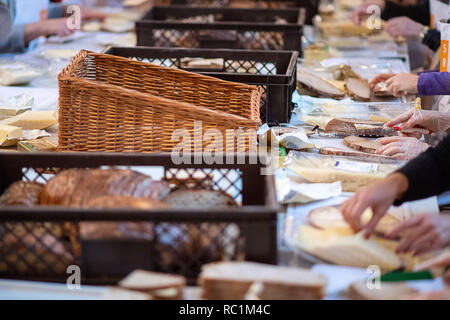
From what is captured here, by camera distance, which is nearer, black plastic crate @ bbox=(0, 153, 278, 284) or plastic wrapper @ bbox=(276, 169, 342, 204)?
black plastic crate @ bbox=(0, 153, 278, 284)

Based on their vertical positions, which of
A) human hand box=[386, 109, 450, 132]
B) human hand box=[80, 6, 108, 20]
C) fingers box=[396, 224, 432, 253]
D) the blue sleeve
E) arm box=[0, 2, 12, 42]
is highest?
human hand box=[80, 6, 108, 20]

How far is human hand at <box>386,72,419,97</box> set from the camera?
8.51ft

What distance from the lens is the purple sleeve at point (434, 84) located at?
8.38 feet

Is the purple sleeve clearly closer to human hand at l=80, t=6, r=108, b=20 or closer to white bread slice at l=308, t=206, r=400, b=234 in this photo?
white bread slice at l=308, t=206, r=400, b=234

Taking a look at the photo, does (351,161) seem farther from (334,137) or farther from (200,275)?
(200,275)

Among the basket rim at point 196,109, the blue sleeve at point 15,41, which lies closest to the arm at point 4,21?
the blue sleeve at point 15,41

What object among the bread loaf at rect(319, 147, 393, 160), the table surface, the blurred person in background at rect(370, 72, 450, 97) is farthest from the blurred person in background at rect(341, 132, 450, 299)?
the blurred person in background at rect(370, 72, 450, 97)

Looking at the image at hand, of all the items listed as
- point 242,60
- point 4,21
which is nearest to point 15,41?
point 4,21

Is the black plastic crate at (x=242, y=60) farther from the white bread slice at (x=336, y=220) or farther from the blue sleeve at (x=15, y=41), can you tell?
the blue sleeve at (x=15, y=41)

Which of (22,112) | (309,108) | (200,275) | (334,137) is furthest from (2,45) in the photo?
(200,275)

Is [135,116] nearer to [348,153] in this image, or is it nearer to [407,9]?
[348,153]

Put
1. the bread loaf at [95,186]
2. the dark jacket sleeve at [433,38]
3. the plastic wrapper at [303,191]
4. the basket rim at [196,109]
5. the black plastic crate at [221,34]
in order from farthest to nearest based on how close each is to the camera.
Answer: the dark jacket sleeve at [433,38] → the black plastic crate at [221,34] → the basket rim at [196,109] → the plastic wrapper at [303,191] → the bread loaf at [95,186]

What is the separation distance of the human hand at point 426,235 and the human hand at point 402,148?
62 centimetres

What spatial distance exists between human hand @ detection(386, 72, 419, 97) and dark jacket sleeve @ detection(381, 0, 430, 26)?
2124 mm
